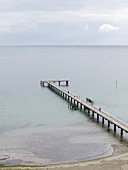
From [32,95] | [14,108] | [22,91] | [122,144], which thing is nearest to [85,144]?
[122,144]

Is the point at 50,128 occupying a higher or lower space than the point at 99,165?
higher

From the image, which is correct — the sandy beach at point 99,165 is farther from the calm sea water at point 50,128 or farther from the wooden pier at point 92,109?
the wooden pier at point 92,109

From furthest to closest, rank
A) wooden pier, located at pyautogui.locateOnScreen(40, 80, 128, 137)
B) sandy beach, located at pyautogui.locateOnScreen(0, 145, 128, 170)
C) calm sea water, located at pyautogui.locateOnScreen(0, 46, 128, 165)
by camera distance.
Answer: wooden pier, located at pyautogui.locateOnScreen(40, 80, 128, 137) → calm sea water, located at pyautogui.locateOnScreen(0, 46, 128, 165) → sandy beach, located at pyautogui.locateOnScreen(0, 145, 128, 170)

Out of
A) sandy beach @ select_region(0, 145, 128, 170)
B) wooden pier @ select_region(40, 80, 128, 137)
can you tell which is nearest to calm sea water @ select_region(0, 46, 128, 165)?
wooden pier @ select_region(40, 80, 128, 137)

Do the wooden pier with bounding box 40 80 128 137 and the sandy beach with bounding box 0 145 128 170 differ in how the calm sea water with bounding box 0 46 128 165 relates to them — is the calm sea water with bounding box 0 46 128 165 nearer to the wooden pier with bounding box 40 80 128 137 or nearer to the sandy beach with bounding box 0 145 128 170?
the wooden pier with bounding box 40 80 128 137

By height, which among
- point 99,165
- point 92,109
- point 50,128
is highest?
point 92,109

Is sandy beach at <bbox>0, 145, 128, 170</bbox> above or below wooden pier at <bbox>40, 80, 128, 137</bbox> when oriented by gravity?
below

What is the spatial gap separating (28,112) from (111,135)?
16707 mm

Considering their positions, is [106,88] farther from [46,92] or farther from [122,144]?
[122,144]

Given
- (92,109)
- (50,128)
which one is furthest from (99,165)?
(92,109)

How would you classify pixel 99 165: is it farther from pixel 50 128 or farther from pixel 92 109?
pixel 92 109

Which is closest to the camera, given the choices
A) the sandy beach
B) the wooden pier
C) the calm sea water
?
the sandy beach

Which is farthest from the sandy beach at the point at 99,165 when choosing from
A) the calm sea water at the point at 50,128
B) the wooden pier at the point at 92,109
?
the wooden pier at the point at 92,109

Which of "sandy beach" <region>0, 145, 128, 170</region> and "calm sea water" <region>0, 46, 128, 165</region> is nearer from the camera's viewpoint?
"sandy beach" <region>0, 145, 128, 170</region>
